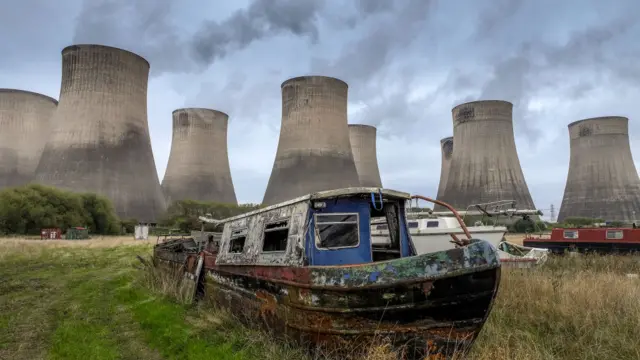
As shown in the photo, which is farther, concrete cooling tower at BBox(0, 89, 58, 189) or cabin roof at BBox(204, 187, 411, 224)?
concrete cooling tower at BBox(0, 89, 58, 189)

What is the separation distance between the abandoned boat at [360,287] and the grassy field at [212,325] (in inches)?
10.1

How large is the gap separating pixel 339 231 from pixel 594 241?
10954 millimetres

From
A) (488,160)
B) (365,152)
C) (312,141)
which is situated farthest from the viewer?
(365,152)

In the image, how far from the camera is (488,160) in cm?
3544

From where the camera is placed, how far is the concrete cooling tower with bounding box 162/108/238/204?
3928 cm

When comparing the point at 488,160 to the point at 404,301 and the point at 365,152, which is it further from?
the point at 404,301

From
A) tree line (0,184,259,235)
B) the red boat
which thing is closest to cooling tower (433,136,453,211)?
tree line (0,184,259,235)

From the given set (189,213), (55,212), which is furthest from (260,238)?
(189,213)

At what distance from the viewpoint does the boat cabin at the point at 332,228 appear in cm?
459

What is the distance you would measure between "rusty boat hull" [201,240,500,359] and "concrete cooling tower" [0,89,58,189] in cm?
3963

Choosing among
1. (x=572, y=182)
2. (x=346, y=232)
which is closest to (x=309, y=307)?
(x=346, y=232)

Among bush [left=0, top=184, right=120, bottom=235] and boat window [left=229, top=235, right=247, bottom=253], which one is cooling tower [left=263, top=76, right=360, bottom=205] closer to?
bush [left=0, top=184, right=120, bottom=235]

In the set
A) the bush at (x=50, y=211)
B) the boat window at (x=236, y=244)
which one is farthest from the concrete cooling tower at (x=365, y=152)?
the boat window at (x=236, y=244)

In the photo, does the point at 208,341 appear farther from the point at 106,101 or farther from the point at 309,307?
the point at 106,101
